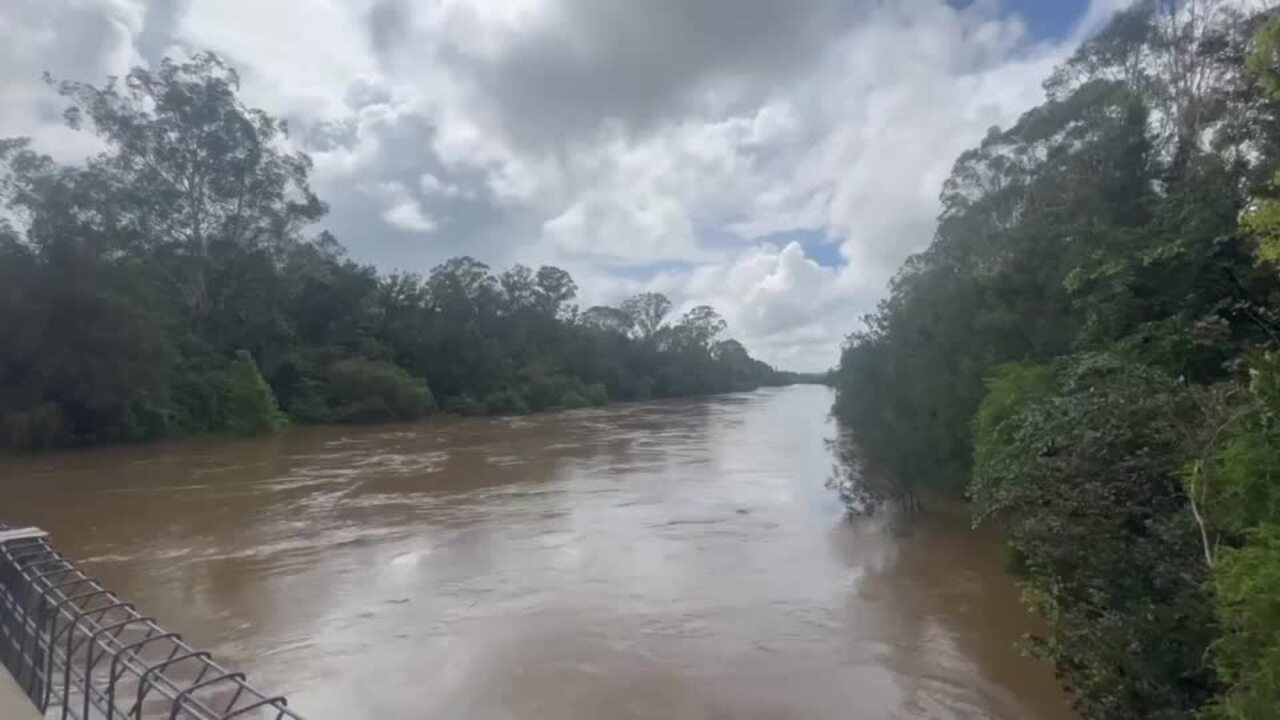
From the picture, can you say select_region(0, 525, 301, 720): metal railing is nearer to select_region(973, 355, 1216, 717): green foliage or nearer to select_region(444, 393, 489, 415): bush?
select_region(973, 355, 1216, 717): green foliage

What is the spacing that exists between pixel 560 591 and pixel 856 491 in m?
6.48

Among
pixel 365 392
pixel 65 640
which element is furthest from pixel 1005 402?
pixel 365 392

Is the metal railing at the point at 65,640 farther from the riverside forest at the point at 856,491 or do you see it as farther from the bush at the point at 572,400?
the bush at the point at 572,400

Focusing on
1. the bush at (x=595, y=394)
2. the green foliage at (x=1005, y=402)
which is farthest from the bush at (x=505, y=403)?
the green foliage at (x=1005, y=402)

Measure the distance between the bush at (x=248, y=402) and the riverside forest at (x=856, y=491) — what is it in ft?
0.39

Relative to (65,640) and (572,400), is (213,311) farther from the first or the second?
(65,640)

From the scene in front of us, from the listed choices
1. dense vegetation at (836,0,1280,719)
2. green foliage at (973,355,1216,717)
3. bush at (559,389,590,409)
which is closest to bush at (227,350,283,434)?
dense vegetation at (836,0,1280,719)

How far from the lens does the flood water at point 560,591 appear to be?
633cm

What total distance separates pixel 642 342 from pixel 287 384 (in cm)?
4170

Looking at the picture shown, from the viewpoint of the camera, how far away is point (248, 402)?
30000mm

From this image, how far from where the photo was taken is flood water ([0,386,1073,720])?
6332mm

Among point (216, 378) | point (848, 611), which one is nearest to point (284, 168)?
point (216, 378)

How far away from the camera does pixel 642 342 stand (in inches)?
2955

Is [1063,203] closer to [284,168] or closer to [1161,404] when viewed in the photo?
[1161,404]
